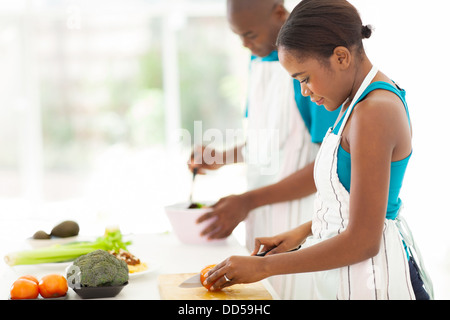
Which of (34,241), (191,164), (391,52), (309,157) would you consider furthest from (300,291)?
(391,52)

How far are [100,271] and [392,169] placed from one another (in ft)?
2.11

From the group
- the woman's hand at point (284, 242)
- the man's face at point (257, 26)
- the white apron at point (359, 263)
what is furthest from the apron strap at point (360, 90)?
the man's face at point (257, 26)

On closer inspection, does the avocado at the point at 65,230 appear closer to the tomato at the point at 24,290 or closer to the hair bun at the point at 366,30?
the tomato at the point at 24,290

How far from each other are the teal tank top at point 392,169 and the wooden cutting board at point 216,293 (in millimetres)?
305

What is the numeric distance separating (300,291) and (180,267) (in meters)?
0.45

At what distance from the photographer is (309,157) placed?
1.72m

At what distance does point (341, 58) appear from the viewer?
41.1 inches

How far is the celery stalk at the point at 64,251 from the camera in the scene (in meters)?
1.38

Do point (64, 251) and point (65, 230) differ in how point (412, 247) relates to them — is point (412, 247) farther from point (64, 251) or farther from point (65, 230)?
point (65, 230)

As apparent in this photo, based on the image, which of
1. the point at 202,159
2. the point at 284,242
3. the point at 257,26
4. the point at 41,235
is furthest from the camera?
the point at 202,159

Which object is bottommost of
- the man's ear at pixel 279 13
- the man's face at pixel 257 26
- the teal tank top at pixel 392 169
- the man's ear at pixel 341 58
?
the teal tank top at pixel 392 169

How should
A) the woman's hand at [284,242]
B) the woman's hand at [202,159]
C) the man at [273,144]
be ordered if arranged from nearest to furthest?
1. the woman's hand at [284,242]
2. the man at [273,144]
3. the woman's hand at [202,159]

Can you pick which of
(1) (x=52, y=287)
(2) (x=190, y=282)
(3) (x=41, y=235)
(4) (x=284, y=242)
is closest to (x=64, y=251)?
(3) (x=41, y=235)

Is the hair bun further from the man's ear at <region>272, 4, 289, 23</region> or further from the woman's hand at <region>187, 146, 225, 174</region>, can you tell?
the woman's hand at <region>187, 146, 225, 174</region>
